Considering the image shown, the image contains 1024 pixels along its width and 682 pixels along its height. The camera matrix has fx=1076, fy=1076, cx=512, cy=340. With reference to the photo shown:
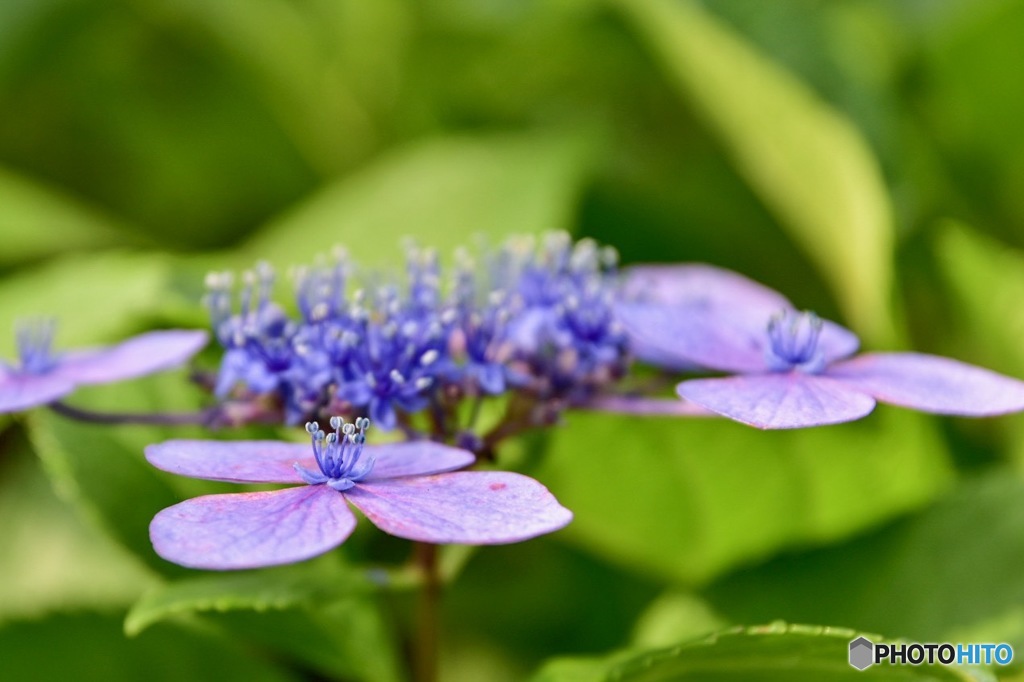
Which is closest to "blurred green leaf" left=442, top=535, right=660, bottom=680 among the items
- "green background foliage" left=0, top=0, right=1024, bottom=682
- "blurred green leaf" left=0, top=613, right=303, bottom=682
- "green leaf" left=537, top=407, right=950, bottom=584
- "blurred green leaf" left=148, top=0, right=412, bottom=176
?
"green background foliage" left=0, top=0, right=1024, bottom=682

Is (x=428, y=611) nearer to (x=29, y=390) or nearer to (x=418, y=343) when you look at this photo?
(x=418, y=343)

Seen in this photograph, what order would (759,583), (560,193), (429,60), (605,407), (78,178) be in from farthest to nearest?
(78,178) < (429,60) < (560,193) < (759,583) < (605,407)

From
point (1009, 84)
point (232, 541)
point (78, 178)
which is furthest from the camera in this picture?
point (78, 178)

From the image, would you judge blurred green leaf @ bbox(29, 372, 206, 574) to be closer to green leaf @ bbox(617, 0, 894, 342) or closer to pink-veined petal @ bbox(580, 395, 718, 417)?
pink-veined petal @ bbox(580, 395, 718, 417)

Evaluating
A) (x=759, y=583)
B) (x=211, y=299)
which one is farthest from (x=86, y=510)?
(x=759, y=583)

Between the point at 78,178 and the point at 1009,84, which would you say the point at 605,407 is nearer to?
the point at 1009,84

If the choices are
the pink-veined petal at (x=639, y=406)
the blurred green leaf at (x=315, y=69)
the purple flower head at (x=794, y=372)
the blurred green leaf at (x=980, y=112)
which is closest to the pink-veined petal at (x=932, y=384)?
the purple flower head at (x=794, y=372)

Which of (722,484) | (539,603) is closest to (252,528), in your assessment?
(722,484)
